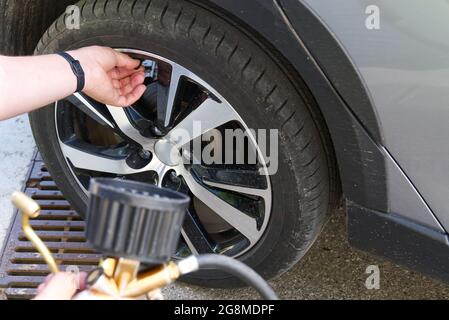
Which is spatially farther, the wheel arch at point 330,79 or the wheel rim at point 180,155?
the wheel rim at point 180,155

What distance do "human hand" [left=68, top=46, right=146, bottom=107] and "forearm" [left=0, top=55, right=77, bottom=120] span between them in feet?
0.25

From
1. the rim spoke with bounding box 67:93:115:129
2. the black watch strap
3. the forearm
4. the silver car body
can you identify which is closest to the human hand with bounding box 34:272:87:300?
the forearm

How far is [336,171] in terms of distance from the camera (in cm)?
183

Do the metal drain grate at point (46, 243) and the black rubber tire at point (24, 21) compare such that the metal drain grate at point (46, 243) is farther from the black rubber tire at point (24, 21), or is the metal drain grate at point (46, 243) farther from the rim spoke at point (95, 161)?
the black rubber tire at point (24, 21)

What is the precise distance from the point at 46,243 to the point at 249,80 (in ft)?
3.91

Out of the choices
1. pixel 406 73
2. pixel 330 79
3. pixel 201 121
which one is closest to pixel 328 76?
pixel 330 79

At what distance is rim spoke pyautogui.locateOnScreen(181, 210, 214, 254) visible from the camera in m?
2.10

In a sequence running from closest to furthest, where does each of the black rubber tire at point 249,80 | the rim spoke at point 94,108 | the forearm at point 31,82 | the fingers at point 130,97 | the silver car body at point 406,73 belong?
the silver car body at point 406,73 < the forearm at point 31,82 < the black rubber tire at point 249,80 < the fingers at point 130,97 < the rim spoke at point 94,108

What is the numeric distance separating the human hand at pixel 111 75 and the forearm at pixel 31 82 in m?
0.08

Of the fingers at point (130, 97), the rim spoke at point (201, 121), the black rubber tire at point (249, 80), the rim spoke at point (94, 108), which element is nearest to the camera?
the black rubber tire at point (249, 80)

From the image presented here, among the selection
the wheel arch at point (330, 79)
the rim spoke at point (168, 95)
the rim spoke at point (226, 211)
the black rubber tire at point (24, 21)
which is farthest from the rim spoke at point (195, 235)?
the black rubber tire at point (24, 21)

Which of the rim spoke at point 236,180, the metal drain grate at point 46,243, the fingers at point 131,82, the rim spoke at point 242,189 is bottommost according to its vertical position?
the metal drain grate at point 46,243

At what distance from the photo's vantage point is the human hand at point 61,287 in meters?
1.16
